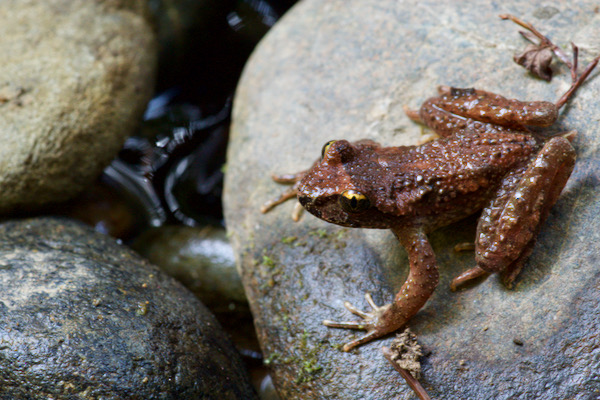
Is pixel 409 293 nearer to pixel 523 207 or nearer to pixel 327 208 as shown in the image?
pixel 327 208

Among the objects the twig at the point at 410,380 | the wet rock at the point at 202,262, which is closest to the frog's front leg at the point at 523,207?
the twig at the point at 410,380

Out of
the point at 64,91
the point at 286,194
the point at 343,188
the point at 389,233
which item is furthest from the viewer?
the point at 64,91

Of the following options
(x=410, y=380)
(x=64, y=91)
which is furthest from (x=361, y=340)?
(x=64, y=91)

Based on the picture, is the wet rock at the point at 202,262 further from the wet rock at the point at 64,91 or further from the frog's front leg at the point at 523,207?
the frog's front leg at the point at 523,207

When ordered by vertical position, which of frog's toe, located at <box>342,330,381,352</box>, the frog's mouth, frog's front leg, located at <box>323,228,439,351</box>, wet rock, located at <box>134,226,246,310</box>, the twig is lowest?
wet rock, located at <box>134,226,246,310</box>

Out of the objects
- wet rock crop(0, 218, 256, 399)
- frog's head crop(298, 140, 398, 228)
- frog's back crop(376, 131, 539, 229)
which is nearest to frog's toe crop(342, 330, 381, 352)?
frog's head crop(298, 140, 398, 228)

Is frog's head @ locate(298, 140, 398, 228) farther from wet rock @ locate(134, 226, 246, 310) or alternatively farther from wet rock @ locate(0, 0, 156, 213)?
wet rock @ locate(0, 0, 156, 213)

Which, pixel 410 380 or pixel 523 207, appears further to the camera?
pixel 410 380
